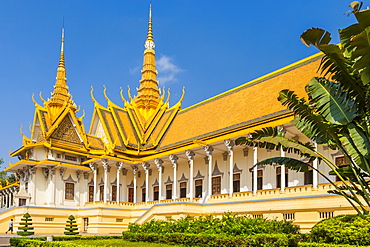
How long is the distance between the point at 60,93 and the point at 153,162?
1142 cm

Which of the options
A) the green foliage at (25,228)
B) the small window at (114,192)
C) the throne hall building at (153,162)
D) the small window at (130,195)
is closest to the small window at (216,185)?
the throne hall building at (153,162)

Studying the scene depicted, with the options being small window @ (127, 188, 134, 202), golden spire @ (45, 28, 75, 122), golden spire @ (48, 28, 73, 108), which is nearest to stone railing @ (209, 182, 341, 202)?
small window @ (127, 188, 134, 202)

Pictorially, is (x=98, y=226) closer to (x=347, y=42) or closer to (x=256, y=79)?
(x=256, y=79)

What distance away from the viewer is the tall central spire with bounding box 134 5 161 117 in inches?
1361

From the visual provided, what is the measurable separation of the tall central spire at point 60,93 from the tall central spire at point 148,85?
572 cm

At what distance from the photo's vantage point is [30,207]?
25312mm

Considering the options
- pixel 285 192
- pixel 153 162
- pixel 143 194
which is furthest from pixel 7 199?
pixel 285 192

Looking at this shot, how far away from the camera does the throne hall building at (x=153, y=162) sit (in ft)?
66.1

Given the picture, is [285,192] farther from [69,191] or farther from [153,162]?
[69,191]

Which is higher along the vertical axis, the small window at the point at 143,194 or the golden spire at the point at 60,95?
the golden spire at the point at 60,95

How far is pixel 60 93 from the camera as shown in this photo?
109 feet

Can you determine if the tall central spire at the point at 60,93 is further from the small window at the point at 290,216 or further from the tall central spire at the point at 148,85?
the small window at the point at 290,216

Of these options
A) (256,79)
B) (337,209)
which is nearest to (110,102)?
(256,79)

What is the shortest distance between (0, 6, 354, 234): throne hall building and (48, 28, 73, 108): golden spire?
92mm
